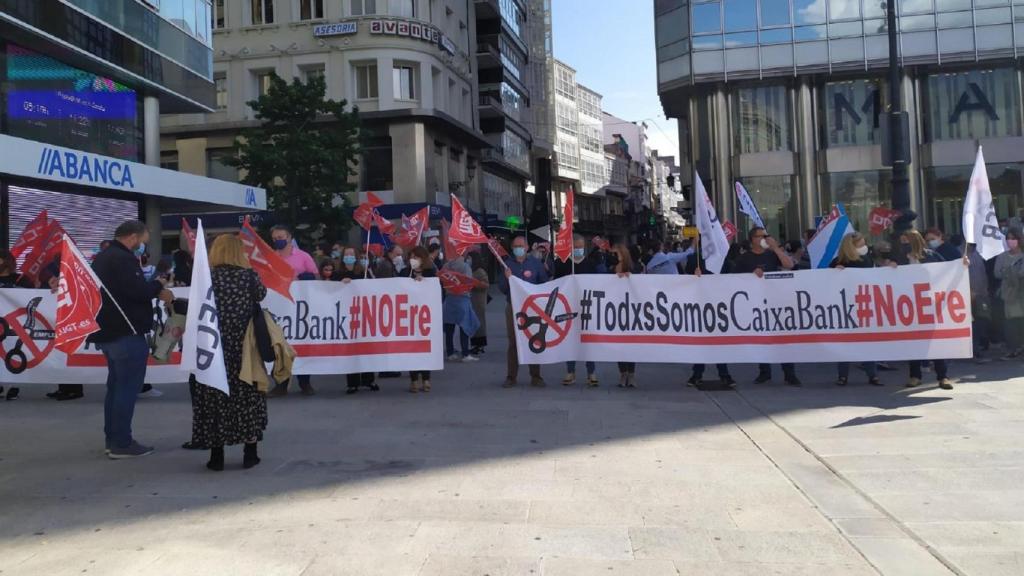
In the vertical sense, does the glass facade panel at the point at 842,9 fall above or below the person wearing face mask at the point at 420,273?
Result: above

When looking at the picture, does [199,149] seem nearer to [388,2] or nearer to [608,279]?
[388,2]

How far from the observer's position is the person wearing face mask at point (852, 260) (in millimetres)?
9594

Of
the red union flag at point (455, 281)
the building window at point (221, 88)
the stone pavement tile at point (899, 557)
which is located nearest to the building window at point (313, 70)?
the building window at point (221, 88)

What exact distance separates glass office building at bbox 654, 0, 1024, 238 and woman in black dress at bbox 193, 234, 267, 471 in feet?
95.7

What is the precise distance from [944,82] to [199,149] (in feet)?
111

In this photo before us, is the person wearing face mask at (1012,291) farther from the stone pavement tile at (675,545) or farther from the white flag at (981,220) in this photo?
the stone pavement tile at (675,545)

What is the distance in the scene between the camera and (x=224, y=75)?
3922 centimetres

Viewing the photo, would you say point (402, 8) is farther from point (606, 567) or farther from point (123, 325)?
point (606, 567)

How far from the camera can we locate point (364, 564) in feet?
13.4

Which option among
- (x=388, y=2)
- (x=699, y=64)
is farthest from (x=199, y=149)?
(x=699, y=64)

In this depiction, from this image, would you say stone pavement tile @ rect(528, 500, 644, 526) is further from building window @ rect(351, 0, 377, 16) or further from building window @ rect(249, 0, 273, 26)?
building window @ rect(249, 0, 273, 26)

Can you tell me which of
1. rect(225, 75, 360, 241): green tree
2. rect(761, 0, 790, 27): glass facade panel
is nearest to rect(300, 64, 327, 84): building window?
rect(225, 75, 360, 241): green tree

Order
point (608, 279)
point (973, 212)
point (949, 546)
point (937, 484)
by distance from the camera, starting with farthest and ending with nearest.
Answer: point (608, 279) → point (973, 212) → point (937, 484) → point (949, 546)

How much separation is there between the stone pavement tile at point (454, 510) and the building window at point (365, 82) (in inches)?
1400
